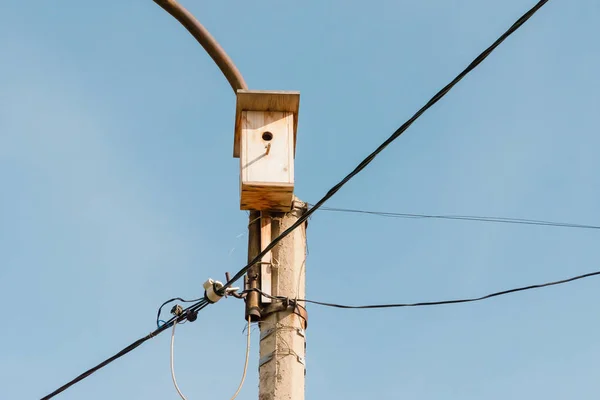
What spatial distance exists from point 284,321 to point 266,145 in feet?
3.62

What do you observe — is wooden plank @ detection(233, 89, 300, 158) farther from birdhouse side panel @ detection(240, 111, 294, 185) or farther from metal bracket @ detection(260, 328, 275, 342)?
metal bracket @ detection(260, 328, 275, 342)

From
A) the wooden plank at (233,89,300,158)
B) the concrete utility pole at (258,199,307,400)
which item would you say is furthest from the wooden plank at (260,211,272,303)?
the wooden plank at (233,89,300,158)

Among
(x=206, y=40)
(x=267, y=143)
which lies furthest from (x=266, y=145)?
(x=206, y=40)

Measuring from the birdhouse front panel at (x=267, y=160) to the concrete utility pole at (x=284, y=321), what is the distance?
10cm

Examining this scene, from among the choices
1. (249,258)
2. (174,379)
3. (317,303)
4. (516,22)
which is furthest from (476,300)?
(516,22)

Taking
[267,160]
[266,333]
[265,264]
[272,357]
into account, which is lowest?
[272,357]

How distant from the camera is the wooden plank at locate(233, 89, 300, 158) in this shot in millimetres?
5859

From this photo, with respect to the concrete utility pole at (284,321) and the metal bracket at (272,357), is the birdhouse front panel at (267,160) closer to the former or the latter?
the concrete utility pole at (284,321)

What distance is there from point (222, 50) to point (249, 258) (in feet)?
3.80

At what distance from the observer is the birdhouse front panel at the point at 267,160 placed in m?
5.70

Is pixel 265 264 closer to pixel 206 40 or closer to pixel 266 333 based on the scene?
pixel 266 333

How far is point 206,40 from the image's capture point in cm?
583

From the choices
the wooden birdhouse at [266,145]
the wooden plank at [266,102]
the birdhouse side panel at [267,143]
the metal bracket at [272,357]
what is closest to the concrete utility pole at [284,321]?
the metal bracket at [272,357]

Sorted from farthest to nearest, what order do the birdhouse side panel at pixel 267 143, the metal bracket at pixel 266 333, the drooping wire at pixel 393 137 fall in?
the birdhouse side panel at pixel 267 143
the metal bracket at pixel 266 333
the drooping wire at pixel 393 137
